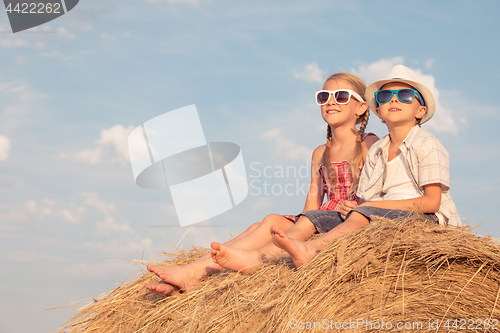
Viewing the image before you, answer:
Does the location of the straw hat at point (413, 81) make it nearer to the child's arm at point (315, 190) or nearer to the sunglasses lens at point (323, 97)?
the sunglasses lens at point (323, 97)

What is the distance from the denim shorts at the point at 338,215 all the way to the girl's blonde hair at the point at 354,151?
1.50 feet

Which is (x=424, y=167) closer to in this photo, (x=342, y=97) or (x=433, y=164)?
(x=433, y=164)

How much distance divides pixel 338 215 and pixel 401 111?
2.68ft

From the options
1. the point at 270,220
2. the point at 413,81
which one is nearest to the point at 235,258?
the point at 270,220

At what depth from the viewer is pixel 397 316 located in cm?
203

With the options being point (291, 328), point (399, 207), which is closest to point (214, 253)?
point (291, 328)

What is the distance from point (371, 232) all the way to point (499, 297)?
597mm

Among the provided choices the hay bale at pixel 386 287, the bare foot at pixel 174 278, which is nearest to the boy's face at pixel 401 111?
the hay bale at pixel 386 287

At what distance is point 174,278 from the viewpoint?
8.76ft

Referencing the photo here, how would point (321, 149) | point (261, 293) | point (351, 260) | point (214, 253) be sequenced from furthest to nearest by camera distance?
1. point (321, 149)
2. point (214, 253)
3. point (261, 293)
4. point (351, 260)

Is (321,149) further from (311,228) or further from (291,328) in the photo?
(291,328)

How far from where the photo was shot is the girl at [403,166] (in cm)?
264

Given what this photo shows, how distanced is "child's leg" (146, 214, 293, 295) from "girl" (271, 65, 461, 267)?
0.46 meters

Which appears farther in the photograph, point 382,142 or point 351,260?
point 382,142
